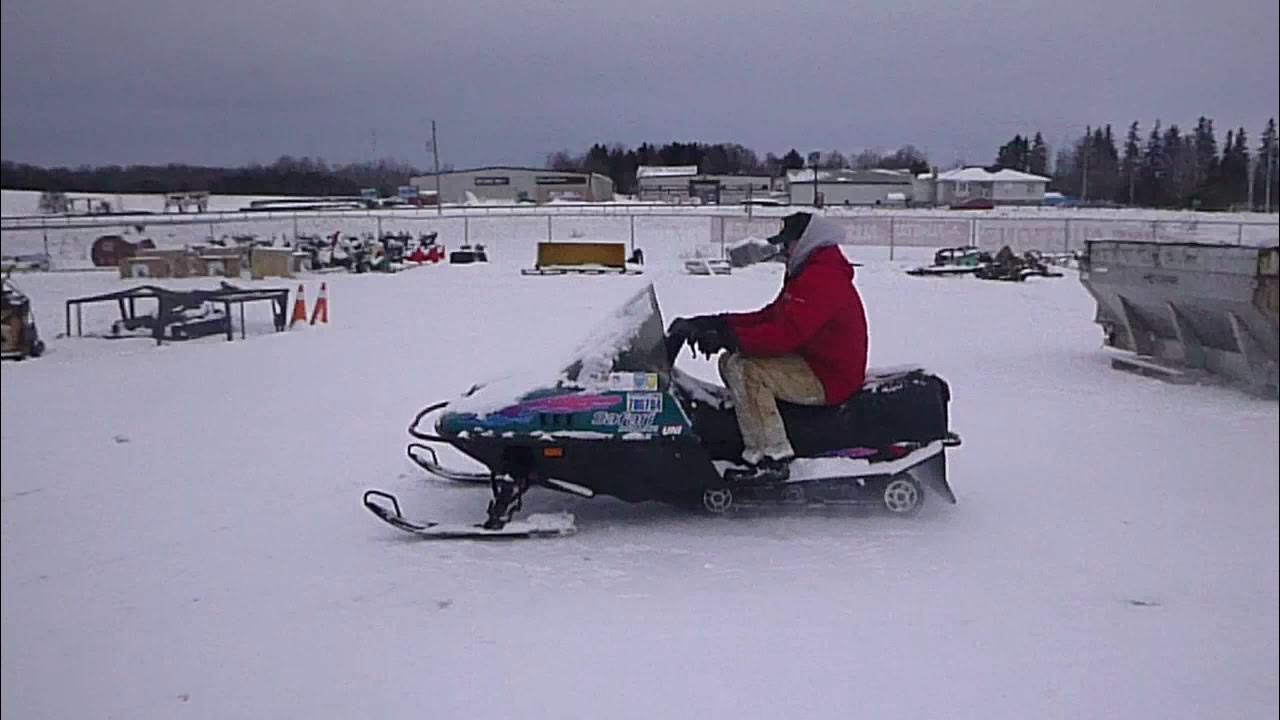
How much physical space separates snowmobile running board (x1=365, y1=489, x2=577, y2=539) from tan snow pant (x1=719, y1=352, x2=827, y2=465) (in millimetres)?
687

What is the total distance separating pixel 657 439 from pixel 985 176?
1.48 metres

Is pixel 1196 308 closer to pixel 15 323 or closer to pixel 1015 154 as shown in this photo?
pixel 1015 154

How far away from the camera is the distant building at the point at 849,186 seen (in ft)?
10.9

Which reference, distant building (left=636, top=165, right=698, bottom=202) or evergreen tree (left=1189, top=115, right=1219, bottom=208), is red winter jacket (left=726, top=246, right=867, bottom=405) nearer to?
distant building (left=636, top=165, right=698, bottom=202)

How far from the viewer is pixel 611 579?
325 cm

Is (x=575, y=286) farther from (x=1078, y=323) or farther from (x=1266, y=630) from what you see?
(x=1266, y=630)

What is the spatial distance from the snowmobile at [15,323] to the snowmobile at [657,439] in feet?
6.06

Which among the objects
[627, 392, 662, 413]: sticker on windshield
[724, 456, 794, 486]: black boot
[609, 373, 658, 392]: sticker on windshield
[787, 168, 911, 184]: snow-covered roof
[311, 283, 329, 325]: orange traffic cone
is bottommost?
[724, 456, 794, 486]: black boot

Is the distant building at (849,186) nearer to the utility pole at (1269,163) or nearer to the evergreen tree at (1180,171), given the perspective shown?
the evergreen tree at (1180,171)

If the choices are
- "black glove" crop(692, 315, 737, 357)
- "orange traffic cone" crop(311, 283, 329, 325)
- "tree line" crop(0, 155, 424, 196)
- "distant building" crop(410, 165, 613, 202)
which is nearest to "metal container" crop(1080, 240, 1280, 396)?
"black glove" crop(692, 315, 737, 357)

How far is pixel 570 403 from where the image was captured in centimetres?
368

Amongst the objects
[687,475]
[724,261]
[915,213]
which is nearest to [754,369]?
[687,475]

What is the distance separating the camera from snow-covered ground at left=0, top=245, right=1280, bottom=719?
2.09m

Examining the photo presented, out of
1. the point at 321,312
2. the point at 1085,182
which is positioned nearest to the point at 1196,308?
the point at 1085,182
